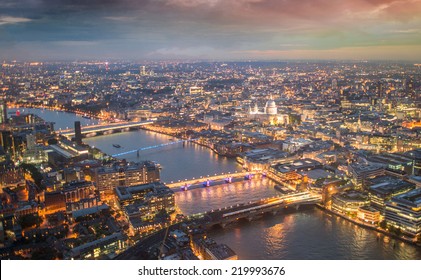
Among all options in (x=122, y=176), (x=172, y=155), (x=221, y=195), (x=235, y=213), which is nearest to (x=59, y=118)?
(x=172, y=155)

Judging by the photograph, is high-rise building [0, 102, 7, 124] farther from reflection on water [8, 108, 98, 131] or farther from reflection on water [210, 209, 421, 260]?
reflection on water [210, 209, 421, 260]

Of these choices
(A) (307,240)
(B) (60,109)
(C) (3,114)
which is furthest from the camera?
(B) (60,109)

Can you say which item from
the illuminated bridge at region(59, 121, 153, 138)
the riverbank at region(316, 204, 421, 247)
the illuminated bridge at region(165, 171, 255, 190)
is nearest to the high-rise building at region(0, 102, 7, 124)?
the illuminated bridge at region(59, 121, 153, 138)

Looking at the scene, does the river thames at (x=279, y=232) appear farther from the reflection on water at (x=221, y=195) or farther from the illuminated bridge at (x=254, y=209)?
the illuminated bridge at (x=254, y=209)

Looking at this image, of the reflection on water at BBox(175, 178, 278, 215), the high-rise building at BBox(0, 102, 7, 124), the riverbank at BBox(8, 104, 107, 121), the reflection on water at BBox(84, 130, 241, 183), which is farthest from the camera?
the riverbank at BBox(8, 104, 107, 121)

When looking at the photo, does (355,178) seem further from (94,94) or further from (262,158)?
(94,94)

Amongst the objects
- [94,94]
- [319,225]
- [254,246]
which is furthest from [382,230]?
[94,94]

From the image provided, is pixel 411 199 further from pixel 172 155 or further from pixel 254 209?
pixel 172 155
